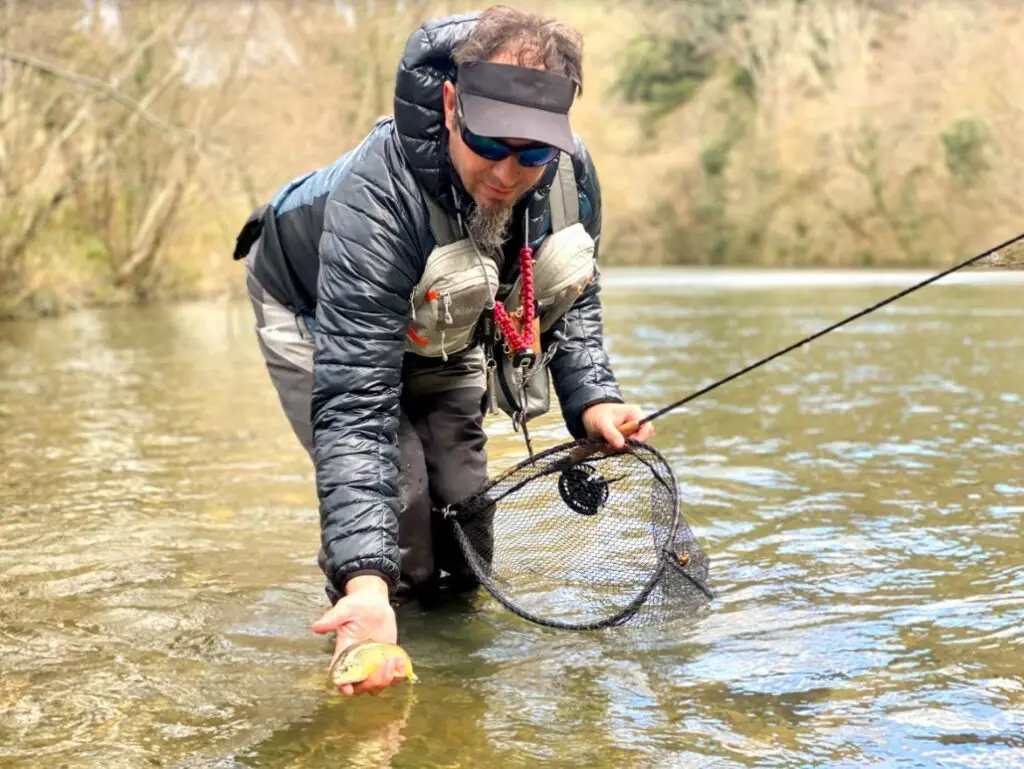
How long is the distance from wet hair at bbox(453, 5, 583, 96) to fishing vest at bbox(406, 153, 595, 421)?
0.46 m

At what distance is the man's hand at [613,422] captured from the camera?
3842 mm

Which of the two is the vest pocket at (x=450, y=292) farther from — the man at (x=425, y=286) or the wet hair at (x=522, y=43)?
the wet hair at (x=522, y=43)

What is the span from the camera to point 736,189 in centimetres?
5109

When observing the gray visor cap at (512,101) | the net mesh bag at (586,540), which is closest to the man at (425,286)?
the gray visor cap at (512,101)

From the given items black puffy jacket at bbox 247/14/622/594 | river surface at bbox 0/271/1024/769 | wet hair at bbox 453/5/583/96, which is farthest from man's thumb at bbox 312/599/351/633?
wet hair at bbox 453/5/583/96

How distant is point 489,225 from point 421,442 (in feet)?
3.27

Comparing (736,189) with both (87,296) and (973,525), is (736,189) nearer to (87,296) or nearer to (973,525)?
(87,296)

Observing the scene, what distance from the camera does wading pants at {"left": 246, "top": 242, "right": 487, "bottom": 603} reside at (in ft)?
13.2

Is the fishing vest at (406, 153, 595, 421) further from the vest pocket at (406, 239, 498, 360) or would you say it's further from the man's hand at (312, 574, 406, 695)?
the man's hand at (312, 574, 406, 695)

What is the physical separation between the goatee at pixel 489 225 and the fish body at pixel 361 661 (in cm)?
116

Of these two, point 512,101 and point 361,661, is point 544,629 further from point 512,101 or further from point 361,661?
point 512,101

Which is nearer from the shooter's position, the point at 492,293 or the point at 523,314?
the point at 492,293

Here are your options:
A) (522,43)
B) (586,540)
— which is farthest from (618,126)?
→ (522,43)

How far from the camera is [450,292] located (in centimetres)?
349
